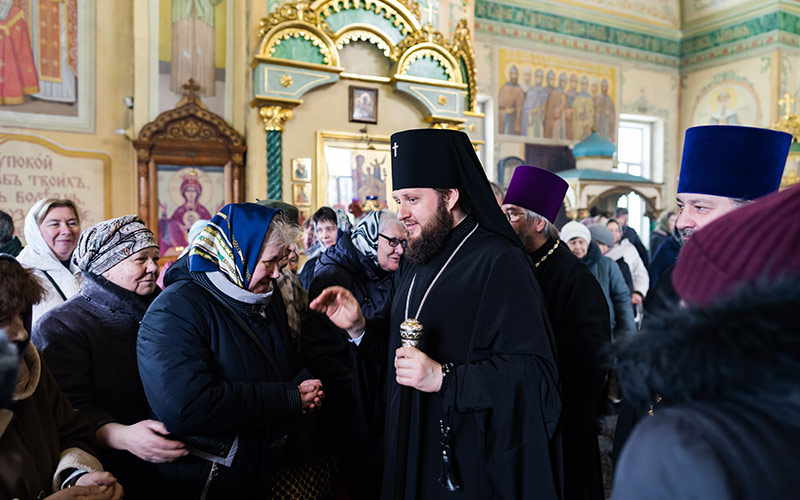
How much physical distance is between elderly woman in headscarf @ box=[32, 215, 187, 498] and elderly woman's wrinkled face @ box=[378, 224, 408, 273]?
122 centimetres

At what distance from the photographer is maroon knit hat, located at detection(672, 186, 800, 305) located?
0.68m

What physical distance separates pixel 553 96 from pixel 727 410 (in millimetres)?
12437

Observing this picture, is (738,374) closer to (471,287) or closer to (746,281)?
(746,281)

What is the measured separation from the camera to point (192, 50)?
6820 mm

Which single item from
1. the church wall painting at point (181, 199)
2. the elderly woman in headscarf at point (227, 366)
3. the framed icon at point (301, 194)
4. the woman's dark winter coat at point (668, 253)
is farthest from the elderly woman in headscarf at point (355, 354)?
the church wall painting at point (181, 199)

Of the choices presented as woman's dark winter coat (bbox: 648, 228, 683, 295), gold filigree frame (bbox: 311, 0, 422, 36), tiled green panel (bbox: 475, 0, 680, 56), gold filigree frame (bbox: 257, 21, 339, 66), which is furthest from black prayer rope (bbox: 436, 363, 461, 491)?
tiled green panel (bbox: 475, 0, 680, 56)

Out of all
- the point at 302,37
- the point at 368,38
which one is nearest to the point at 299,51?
the point at 302,37

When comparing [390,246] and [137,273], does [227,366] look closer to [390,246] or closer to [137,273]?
[137,273]

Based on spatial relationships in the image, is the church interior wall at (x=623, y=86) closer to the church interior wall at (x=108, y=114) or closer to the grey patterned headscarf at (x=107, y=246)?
the church interior wall at (x=108, y=114)

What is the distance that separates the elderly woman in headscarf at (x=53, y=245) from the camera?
3252mm

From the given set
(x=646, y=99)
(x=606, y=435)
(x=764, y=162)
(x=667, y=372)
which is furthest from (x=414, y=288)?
(x=646, y=99)

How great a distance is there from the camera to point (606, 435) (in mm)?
4430

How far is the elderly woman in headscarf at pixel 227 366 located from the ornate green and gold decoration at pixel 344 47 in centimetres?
489

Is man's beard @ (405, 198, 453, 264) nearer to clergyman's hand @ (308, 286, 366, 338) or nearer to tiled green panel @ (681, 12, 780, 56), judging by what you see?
clergyman's hand @ (308, 286, 366, 338)
